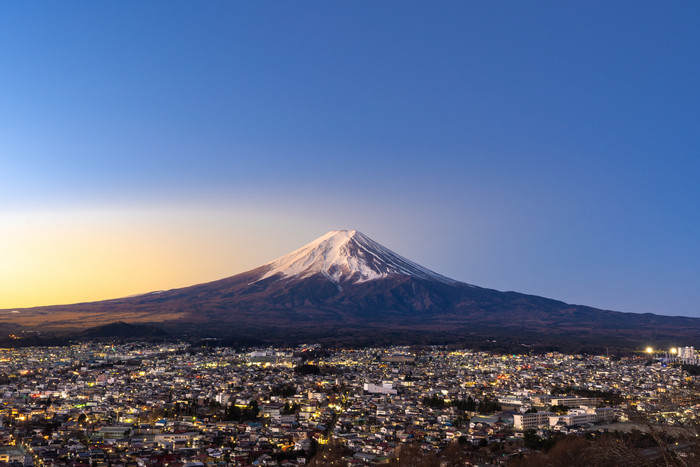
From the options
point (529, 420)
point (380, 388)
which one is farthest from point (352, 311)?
point (529, 420)

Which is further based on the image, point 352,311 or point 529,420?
point 352,311

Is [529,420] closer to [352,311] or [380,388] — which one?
[380,388]

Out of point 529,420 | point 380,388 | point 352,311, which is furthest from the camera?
point 352,311

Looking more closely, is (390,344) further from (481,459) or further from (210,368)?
(481,459)

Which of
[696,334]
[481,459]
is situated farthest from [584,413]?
[696,334]

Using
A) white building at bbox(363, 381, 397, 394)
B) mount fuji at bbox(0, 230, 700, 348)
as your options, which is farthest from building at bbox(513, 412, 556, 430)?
mount fuji at bbox(0, 230, 700, 348)

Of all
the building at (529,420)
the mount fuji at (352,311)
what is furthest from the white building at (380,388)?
the mount fuji at (352,311)

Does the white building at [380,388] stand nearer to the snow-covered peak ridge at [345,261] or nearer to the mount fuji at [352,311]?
the mount fuji at [352,311]
